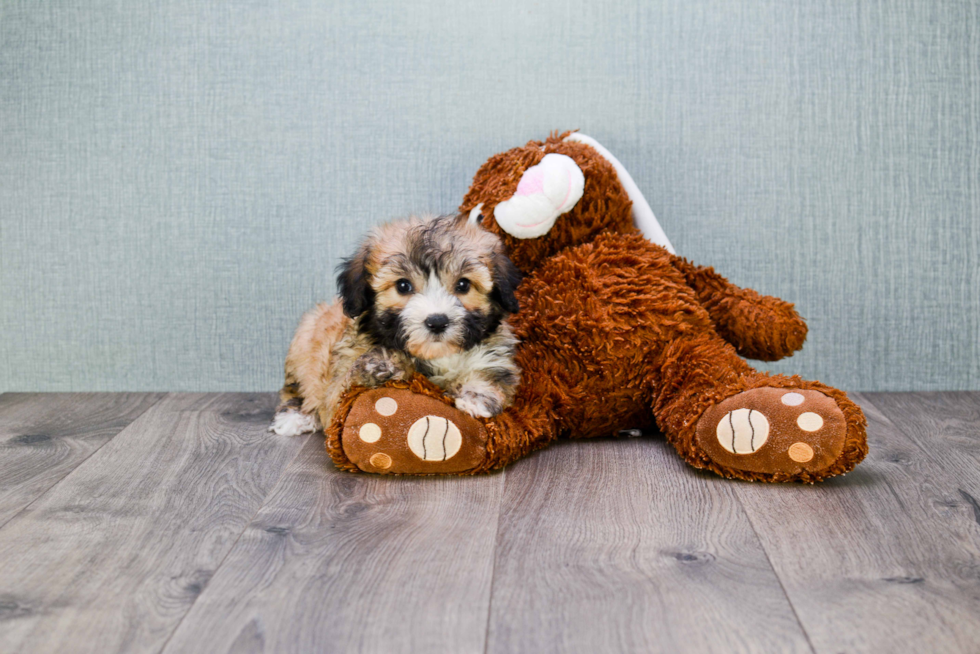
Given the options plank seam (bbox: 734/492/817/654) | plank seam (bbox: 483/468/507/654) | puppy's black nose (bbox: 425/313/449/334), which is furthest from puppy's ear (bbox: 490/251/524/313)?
plank seam (bbox: 734/492/817/654)

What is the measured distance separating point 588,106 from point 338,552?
64.5 inches

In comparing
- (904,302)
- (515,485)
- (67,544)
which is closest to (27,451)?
(67,544)

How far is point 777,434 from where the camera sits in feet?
5.81

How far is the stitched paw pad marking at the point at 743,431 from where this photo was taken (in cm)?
178

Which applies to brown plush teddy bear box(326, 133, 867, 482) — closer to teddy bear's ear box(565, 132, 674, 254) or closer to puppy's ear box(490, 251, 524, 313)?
teddy bear's ear box(565, 132, 674, 254)

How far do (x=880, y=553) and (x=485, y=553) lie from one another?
0.69m

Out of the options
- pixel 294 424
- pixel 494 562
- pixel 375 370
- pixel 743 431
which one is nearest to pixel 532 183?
pixel 375 370

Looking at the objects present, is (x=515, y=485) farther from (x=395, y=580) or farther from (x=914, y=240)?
(x=914, y=240)

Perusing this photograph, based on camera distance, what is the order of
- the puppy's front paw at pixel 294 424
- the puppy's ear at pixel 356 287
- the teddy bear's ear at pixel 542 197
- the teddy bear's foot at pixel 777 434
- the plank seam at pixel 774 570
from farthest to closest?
1. the puppy's front paw at pixel 294 424
2. the teddy bear's ear at pixel 542 197
3. the puppy's ear at pixel 356 287
4. the teddy bear's foot at pixel 777 434
5. the plank seam at pixel 774 570

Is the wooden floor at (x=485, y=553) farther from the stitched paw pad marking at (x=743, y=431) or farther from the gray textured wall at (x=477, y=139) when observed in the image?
the gray textured wall at (x=477, y=139)

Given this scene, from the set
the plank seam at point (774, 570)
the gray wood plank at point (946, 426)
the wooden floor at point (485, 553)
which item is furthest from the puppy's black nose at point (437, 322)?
the gray wood plank at point (946, 426)

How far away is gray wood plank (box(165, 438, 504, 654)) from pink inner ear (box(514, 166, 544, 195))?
2.35 feet

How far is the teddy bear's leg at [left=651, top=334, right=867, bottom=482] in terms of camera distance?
176cm

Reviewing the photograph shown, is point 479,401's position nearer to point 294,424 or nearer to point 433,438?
point 433,438
